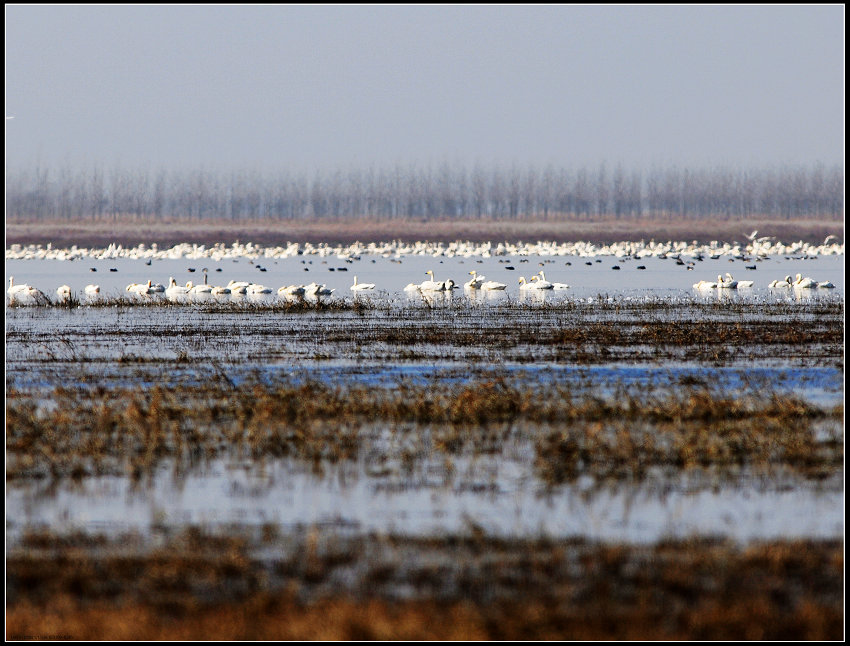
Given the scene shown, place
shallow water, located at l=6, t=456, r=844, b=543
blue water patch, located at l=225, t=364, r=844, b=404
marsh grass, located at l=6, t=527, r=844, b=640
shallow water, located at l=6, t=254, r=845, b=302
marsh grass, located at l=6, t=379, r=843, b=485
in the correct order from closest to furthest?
marsh grass, located at l=6, t=527, r=844, b=640 → shallow water, located at l=6, t=456, r=844, b=543 → marsh grass, located at l=6, t=379, r=843, b=485 → blue water patch, located at l=225, t=364, r=844, b=404 → shallow water, located at l=6, t=254, r=845, b=302

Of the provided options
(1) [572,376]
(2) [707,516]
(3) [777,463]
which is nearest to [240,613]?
(2) [707,516]

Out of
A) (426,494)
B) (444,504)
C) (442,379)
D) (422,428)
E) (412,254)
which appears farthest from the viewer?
(412,254)

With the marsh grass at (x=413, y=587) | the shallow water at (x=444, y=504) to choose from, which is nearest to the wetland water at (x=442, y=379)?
the shallow water at (x=444, y=504)

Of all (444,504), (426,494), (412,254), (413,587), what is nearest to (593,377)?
(426,494)

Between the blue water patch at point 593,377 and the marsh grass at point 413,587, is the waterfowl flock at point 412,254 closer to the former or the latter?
the blue water patch at point 593,377

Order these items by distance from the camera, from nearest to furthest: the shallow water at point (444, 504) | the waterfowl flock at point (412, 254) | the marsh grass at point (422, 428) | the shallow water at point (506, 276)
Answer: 1. the shallow water at point (444, 504)
2. the marsh grass at point (422, 428)
3. the waterfowl flock at point (412, 254)
4. the shallow water at point (506, 276)

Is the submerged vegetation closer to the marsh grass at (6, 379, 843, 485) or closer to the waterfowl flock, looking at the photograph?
the marsh grass at (6, 379, 843, 485)

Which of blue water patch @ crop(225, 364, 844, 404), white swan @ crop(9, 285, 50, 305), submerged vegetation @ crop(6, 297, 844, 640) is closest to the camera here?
submerged vegetation @ crop(6, 297, 844, 640)

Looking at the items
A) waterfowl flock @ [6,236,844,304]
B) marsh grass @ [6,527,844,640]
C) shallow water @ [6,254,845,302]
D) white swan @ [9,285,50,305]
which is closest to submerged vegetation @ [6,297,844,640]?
marsh grass @ [6,527,844,640]

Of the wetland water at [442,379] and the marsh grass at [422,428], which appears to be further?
the marsh grass at [422,428]

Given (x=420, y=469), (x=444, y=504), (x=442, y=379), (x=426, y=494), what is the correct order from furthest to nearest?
(x=442, y=379) < (x=420, y=469) < (x=426, y=494) < (x=444, y=504)

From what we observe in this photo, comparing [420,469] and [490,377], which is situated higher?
[490,377]

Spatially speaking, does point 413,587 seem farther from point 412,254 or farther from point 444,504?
point 412,254

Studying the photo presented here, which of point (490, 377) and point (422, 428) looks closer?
point (422, 428)
